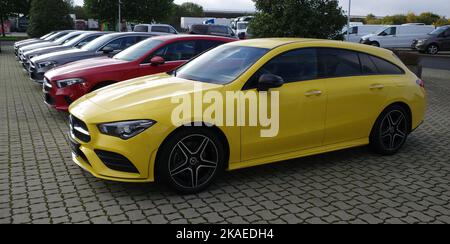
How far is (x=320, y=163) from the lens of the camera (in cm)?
579

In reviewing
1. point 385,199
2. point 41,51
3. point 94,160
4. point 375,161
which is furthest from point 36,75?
point 385,199

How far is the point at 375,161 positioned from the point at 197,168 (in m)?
2.68

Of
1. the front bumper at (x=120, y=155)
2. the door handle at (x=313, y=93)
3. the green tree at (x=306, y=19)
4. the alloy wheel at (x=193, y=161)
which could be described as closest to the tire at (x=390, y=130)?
the door handle at (x=313, y=93)

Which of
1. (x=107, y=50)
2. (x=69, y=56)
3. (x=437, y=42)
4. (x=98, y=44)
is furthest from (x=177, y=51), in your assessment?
(x=437, y=42)

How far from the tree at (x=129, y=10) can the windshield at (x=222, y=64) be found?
38.0 meters

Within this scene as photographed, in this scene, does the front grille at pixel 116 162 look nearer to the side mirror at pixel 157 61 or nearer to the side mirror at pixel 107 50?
the side mirror at pixel 157 61

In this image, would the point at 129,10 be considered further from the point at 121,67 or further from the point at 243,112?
the point at 243,112

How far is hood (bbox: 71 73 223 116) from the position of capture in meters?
4.40

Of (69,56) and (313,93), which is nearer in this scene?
(313,93)

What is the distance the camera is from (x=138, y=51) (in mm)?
8664

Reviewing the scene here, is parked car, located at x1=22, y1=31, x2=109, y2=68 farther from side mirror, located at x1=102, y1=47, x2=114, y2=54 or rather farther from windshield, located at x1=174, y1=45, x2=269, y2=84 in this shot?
windshield, located at x1=174, y1=45, x2=269, y2=84

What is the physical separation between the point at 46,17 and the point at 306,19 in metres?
22.7

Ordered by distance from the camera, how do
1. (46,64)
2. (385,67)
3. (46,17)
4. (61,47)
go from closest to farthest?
(385,67) < (46,64) < (61,47) < (46,17)

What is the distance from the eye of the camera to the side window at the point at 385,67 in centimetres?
599
